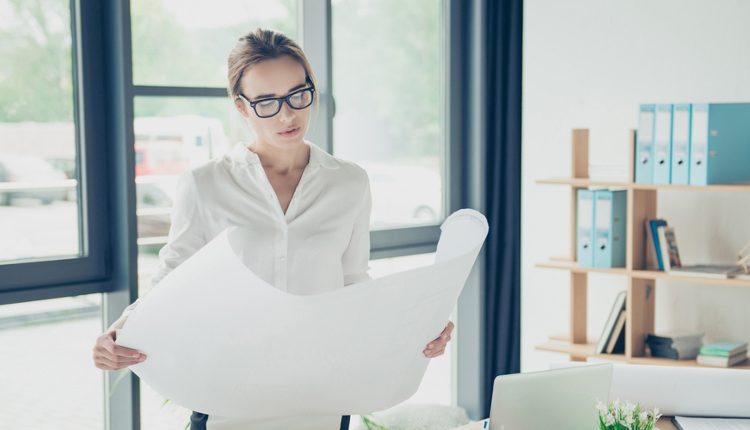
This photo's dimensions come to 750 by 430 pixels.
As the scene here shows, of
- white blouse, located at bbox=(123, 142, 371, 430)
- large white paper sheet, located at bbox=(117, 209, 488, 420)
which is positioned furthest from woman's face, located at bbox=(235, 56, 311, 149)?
large white paper sheet, located at bbox=(117, 209, 488, 420)

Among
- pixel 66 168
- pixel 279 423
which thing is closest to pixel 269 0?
pixel 66 168

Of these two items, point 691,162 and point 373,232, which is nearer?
point 691,162

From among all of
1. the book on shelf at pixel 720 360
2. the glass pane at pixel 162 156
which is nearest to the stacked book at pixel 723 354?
the book on shelf at pixel 720 360

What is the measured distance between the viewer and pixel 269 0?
3279 mm

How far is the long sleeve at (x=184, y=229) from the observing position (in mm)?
1784

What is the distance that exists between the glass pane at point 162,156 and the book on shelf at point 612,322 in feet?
5.11

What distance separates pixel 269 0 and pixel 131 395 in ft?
5.07

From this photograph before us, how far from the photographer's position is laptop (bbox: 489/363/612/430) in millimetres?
1628

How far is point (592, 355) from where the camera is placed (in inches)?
130

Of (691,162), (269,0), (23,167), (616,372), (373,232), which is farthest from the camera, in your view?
(373,232)

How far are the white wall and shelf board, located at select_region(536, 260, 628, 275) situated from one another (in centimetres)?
23

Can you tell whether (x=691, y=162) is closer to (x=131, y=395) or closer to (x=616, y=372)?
(x=616, y=372)

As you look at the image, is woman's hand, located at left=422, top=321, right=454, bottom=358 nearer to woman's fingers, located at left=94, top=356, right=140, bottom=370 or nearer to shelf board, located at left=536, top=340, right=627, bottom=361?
woman's fingers, located at left=94, top=356, right=140, bottom=370

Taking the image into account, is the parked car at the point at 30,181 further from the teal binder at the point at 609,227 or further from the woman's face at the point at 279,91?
the teal binder at the point at 609,227
